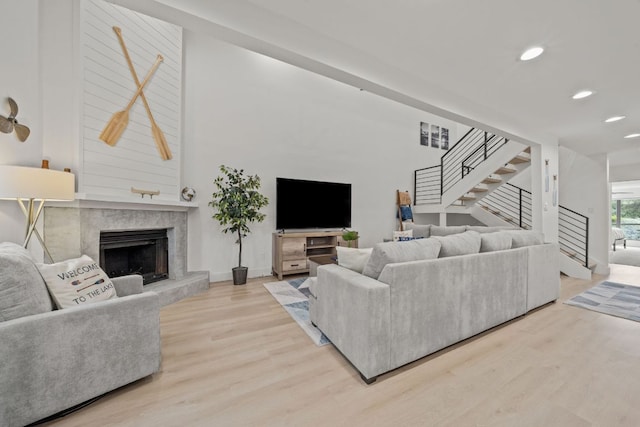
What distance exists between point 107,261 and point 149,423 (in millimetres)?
2308

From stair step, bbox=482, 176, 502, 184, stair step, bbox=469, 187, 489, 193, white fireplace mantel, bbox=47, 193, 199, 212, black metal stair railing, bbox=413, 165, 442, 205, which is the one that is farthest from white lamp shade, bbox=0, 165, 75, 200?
stair step, bbox=469, 187, 489, 193

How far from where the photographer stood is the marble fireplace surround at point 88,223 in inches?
92.9

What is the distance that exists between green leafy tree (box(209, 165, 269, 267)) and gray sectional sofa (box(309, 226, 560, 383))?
5.90ft

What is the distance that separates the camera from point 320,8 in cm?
168

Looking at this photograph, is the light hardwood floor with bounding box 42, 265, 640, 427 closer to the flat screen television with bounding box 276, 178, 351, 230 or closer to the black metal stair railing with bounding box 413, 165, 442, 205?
the flat screen television with bounding box 276, 178, 351, 230

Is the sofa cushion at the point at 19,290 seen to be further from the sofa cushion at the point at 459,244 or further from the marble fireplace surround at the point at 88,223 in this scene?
the sofa cushion at the point at 459,244

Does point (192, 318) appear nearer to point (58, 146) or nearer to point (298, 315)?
point (298, 315)

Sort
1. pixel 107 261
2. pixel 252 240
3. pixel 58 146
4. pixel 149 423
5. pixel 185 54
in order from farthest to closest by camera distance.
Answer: pixel 252 240, pixel 185 54, pixel 107 261, pixel 58 146, pixel 149 423

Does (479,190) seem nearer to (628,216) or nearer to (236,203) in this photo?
(236,203)

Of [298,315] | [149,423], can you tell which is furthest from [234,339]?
[149,423]

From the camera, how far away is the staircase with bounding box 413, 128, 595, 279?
181 inches

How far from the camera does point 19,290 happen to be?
1.31 metres

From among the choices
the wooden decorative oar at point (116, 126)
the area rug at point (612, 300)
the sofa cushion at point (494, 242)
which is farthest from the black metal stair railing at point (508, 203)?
the wooden decorative oar at point (116, 126)

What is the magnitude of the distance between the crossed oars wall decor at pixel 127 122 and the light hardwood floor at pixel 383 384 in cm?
213
